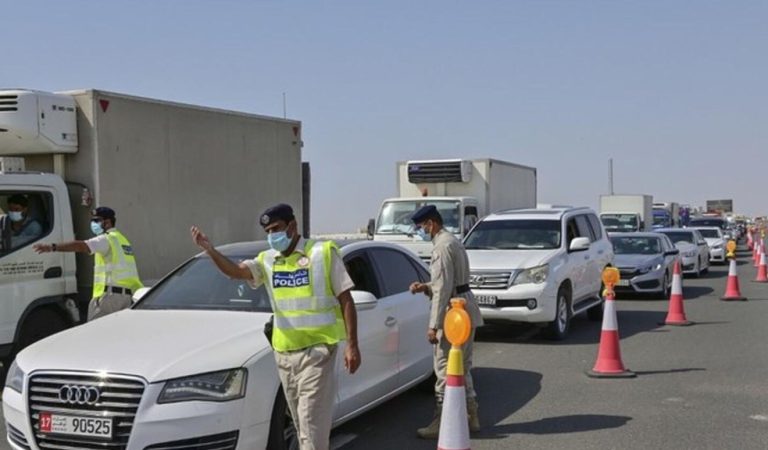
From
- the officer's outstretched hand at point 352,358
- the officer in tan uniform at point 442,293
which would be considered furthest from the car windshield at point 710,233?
the officer's outstretched hand at point 352,358

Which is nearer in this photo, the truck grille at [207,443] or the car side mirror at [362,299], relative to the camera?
the truck grille at [207,443]

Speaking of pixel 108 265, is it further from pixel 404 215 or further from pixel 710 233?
pixel 710 233

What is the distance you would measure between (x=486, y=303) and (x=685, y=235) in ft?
48.6

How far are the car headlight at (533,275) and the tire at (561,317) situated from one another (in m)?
0.39

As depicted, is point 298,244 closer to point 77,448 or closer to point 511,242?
point 77,448

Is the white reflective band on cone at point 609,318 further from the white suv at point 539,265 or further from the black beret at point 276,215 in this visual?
the black beret at point 276,215

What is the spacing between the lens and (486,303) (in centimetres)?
1137

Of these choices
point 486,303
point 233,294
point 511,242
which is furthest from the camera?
point 511,242

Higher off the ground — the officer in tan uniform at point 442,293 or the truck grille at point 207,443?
the officer in tan uniform at point 442,293

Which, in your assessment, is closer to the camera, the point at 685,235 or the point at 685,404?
the point at 685,404

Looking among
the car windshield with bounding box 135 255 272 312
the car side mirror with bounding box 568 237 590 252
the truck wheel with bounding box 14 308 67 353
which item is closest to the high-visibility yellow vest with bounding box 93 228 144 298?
the truck wheel with bounding box 14 308 67 353

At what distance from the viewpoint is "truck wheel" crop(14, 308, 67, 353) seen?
8.20m

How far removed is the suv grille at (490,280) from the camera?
1141 cm

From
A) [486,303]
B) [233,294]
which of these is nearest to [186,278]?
[233,294]
